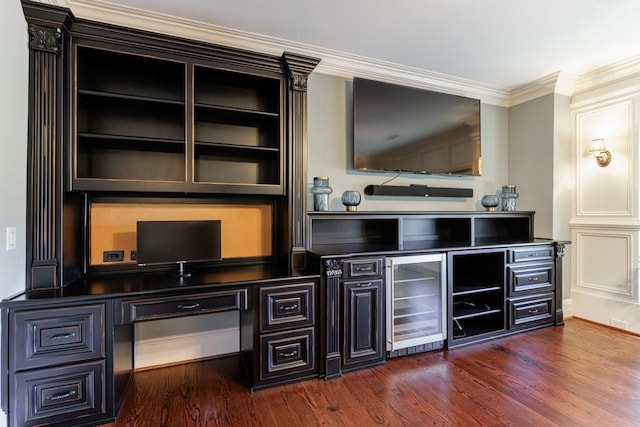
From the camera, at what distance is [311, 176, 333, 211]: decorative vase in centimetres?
273

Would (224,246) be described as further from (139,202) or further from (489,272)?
(489,272)

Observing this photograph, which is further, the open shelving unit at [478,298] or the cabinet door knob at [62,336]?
the open shelving unit at [478,298]

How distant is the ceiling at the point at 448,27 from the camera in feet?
7.43

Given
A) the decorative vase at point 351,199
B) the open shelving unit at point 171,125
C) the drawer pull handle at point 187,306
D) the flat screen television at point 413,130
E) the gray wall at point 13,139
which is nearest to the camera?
the gray wall at point 13,139

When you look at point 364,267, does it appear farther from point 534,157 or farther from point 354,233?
point 534,157

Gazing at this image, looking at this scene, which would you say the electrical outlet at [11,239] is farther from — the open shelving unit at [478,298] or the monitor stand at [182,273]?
the open shelving unit at [478,298]

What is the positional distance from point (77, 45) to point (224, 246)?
1646 mm

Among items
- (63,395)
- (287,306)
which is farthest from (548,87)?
(63,395)

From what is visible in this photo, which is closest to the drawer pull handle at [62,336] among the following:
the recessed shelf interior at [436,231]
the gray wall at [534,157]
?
the recessed shelf interior at [436,231]

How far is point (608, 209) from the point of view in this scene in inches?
131

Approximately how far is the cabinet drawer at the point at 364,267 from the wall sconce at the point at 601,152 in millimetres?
2709

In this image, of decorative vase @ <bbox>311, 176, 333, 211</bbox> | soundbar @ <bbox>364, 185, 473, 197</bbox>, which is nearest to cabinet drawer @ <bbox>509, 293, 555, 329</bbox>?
soundbar @ <bbox>364, 185, 473, 197</bbox>

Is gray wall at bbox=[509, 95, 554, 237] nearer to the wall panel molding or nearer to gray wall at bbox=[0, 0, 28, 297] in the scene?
the wall panel molding

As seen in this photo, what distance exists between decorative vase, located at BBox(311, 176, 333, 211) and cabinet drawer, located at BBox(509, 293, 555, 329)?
2.06m
